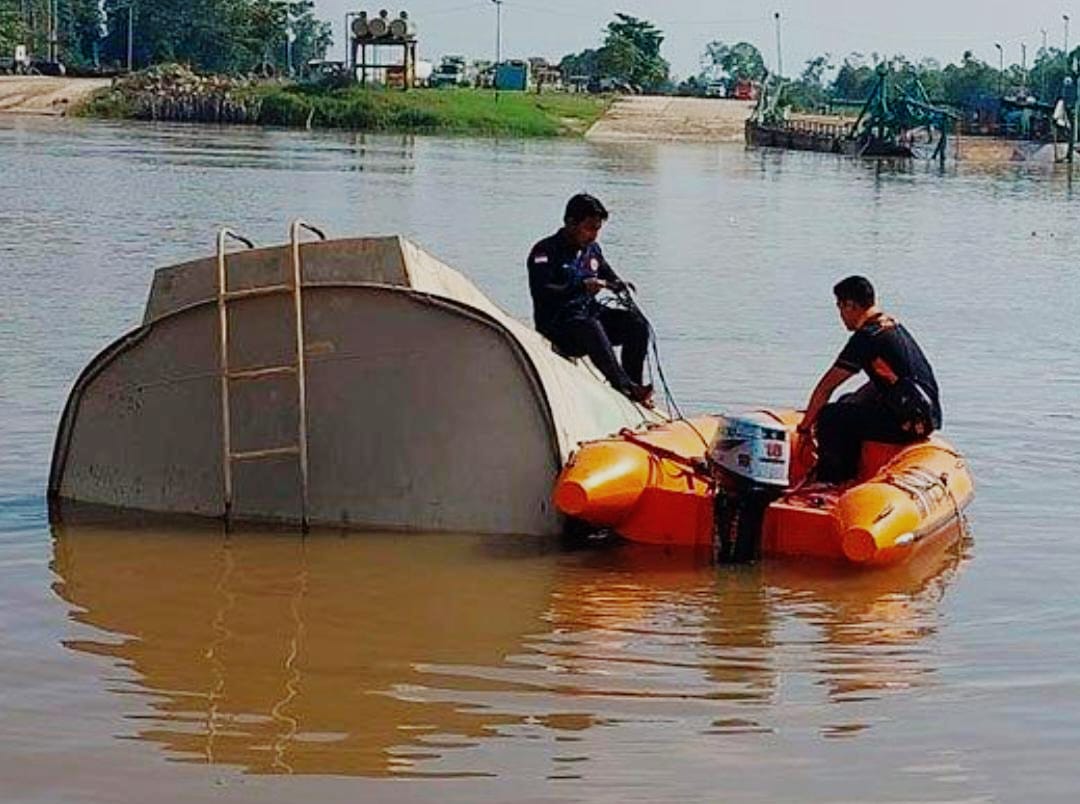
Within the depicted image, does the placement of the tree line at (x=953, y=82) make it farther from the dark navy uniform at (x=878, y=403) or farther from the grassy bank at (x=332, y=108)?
the dark navy uniform at (x=878, y=403)

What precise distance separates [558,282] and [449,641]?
133 inches

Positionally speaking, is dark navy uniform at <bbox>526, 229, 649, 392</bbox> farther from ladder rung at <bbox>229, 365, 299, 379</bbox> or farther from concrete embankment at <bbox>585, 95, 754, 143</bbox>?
concrete embankment at <bbox>585, 95, 754, 143</bbox>

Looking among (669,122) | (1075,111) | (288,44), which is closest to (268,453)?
(1075,111)

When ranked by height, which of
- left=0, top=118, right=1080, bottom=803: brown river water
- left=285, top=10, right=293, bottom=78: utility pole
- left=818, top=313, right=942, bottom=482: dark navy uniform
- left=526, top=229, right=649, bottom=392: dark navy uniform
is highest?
left=285, top=10, right=293, bottom=78: utility pole

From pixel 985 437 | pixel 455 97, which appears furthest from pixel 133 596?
pixel 455 97

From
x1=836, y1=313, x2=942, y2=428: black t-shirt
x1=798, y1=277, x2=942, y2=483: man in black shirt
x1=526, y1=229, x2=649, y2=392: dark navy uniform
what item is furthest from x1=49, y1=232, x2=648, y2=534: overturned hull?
x1=836, y1=313, x2=942, y2=428: black t-shirt

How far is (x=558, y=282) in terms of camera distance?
11.9 metres

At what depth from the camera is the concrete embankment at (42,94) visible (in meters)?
102

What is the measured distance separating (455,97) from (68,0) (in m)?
59.5

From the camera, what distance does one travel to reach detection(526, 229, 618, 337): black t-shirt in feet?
39.1

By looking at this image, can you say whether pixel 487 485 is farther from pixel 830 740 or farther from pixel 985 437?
pixel 985 437

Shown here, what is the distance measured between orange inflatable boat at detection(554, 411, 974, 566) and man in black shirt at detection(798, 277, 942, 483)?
0.35 m

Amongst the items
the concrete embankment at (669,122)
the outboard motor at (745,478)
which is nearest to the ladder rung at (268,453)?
the outboard motor at (745,478)

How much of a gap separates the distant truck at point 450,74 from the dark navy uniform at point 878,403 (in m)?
113
